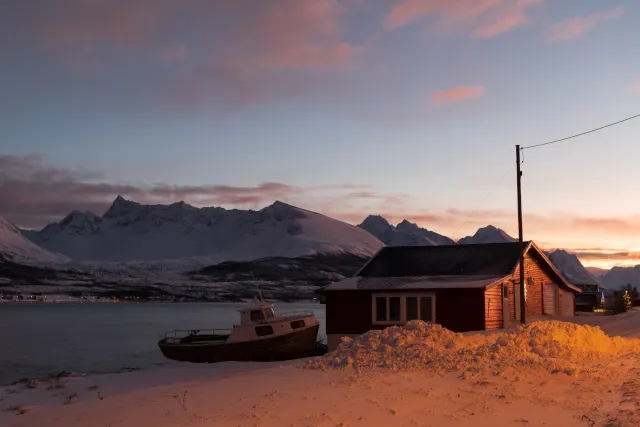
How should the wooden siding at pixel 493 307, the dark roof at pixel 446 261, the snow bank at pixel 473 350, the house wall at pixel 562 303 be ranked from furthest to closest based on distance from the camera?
the house wall at pixel 562 303 < the dark roof at pixel 446 261 < the wooden siding at pixel 493 307 < the snow bank at pixel 473 350

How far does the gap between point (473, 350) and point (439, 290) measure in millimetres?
16653

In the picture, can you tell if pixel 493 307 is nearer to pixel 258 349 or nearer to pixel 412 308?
pixel 412 308

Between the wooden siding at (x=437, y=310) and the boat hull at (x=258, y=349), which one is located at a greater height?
the wooden siding at (x=437, y=310)

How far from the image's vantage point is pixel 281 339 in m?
42.2

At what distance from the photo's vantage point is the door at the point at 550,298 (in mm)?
46781

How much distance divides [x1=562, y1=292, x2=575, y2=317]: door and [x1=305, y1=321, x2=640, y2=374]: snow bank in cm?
2232

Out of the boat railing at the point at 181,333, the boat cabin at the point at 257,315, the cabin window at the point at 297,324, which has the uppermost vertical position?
the boat cabin at the point at 257,315

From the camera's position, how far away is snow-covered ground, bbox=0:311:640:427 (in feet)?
52.2

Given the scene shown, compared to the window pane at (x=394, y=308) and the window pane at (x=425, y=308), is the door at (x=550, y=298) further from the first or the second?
the window pane at (x=394, y=308)

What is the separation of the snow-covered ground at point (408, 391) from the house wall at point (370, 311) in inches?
453

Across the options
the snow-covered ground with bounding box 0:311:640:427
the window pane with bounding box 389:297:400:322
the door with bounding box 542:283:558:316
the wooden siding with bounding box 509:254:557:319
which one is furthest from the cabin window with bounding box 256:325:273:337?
the door with bounding box 542:283:558:316

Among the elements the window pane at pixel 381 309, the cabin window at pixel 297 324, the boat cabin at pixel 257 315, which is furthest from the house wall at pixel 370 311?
the boat cabin at pixel 257 315

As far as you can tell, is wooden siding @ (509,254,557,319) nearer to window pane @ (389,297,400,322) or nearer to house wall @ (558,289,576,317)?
house wall @ (558,289,576,317)

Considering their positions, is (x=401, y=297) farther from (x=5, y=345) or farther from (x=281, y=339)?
(x=5, y=345)
